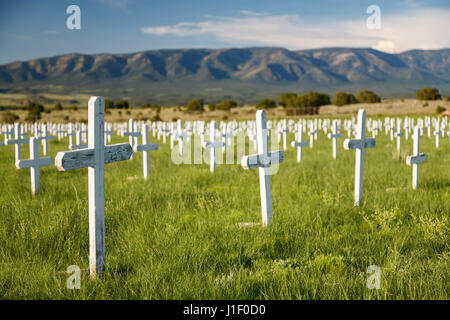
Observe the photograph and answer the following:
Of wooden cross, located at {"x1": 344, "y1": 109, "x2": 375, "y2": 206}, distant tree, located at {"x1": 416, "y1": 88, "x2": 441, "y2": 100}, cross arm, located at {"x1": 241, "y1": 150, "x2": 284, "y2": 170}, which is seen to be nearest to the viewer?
cross arm, located at {"x1": 241, "y1": 150, "x2": 284, "y2": 170}

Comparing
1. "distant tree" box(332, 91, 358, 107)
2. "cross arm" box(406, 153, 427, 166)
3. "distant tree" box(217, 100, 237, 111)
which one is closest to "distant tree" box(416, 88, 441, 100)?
"distant tree" box(332, 91, 358, 107)

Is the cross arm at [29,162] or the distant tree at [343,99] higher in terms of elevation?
the distant tree at [343,99]

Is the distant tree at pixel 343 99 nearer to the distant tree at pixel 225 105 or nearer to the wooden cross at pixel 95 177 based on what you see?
the distant tree at pixel 225 105

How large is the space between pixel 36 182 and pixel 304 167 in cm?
661

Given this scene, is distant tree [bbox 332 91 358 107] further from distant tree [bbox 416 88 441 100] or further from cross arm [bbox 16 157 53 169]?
cross arm [bbox 16 157 53 169]

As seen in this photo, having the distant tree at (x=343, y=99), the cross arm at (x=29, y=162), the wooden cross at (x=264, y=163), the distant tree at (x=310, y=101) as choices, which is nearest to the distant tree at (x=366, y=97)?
the distant tree at (x=343, y=99)

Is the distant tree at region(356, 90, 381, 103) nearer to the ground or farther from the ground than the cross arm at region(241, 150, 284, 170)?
farther from the ground

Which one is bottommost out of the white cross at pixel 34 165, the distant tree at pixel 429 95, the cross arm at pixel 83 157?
the white cross at pixel 34 165

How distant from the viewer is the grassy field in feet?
10.7

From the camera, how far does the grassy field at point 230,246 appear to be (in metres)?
3.27

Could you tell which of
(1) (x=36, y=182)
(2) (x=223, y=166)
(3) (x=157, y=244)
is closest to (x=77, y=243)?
(3) (x=157, y=244)

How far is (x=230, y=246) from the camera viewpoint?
419 centimetres

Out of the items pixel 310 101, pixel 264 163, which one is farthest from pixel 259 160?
pixel 310 101
